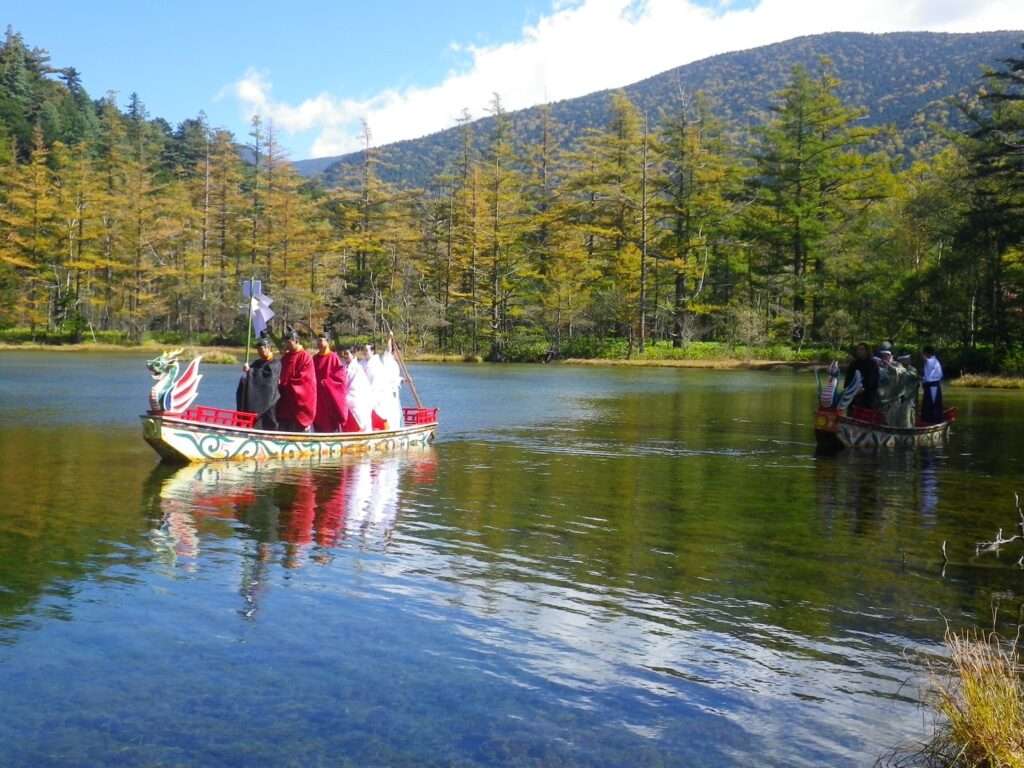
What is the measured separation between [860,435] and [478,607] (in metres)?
14.6

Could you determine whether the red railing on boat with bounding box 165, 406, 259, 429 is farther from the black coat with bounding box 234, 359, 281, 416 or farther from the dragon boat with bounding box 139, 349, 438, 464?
the black coat with bounding box 234, 359, 281, 416

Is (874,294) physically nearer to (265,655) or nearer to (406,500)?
(406,500)

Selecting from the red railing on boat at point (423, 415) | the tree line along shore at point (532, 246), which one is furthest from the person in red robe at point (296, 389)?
the tree line along shore at point (532, 246)

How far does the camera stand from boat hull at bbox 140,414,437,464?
628 inches

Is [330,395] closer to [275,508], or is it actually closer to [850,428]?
[275,508]

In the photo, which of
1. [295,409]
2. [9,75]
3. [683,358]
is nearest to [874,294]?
[683,358]

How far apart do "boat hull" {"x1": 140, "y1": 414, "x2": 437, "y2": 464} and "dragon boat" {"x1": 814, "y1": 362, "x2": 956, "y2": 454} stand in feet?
31.3

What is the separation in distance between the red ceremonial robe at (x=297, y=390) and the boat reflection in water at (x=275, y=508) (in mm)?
846

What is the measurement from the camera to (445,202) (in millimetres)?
78688

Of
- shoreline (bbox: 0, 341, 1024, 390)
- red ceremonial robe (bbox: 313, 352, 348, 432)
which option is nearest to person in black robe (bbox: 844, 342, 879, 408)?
red ceremonial robe (bbox: 313, 352, 348, 432)

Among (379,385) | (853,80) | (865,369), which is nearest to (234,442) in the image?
(379,385)

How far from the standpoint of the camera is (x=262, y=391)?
17828 mm

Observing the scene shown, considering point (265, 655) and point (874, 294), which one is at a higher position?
point (874, 294)

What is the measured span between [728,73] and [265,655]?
666ft
